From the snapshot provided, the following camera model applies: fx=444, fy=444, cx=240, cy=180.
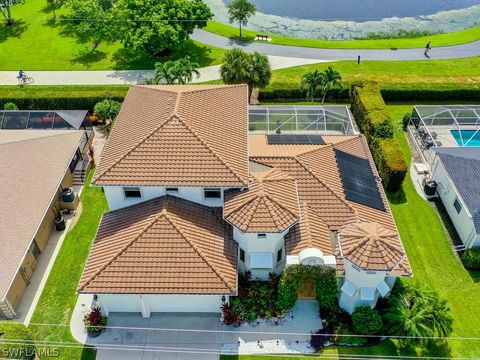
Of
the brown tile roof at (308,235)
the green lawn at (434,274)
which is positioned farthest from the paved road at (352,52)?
the brown tile roof at (308,235)

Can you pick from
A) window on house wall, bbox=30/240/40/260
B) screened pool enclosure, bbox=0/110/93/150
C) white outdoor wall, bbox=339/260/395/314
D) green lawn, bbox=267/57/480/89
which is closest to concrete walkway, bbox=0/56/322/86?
green lawn, bbox=267/57/480/89

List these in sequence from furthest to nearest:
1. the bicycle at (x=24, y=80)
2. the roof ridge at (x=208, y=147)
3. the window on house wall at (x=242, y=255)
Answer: the bicycle at (x=24, y=80)
the window on house wall at (x=242, y=255)
the roof ridge at (x=208, y=147)

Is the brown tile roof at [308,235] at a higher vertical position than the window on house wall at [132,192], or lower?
lower

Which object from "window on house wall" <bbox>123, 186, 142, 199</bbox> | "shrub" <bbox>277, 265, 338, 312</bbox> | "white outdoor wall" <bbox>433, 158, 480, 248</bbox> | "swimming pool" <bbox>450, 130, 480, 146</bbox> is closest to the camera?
"shrub" <bbox>277, 265, 338, 312</bbox>

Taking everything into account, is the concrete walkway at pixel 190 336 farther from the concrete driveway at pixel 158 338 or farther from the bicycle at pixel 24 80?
the bicycle at pixel 24 80

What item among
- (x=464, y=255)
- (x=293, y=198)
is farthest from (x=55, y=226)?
(x=464, y=255)

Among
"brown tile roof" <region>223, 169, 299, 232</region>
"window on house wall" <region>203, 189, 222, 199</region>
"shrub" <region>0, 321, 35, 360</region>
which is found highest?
"brown tile roof" <region>223, 169, 299, 232</region>

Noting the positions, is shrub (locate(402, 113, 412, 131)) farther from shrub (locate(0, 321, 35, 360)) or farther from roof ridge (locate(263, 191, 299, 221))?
shrub (locate(0, 321, 35, 360))

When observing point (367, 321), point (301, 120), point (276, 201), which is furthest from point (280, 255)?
point (301, 120)
